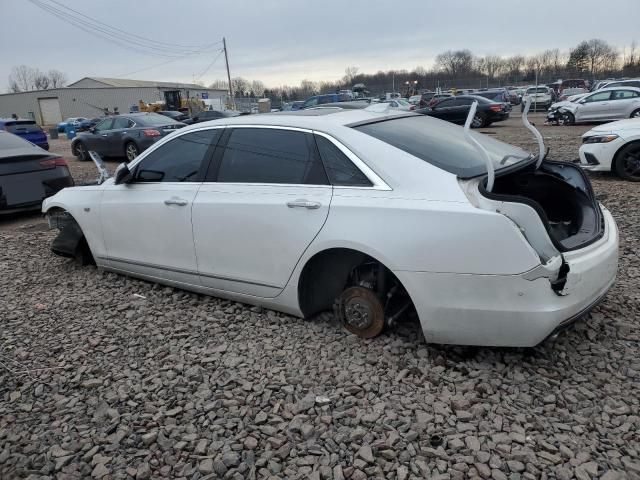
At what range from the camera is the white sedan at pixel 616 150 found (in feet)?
25.2

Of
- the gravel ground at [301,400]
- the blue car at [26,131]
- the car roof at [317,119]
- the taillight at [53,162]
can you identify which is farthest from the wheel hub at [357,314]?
the blue car at [26,131]

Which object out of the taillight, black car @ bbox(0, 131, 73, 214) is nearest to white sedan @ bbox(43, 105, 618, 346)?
black car @ bbox(0, 131, 73, 214)

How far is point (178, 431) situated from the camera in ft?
8.36

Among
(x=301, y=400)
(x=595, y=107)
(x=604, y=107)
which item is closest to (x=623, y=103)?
(x=604, y=107)

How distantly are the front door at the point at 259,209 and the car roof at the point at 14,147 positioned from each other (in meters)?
5.02

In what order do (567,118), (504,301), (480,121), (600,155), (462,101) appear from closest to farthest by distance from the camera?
(504,301) < (600,155) < (567,118) < (480,121) < (462,101)

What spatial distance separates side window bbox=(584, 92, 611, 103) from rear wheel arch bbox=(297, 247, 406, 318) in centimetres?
1990

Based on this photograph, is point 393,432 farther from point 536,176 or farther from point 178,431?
point 536,176

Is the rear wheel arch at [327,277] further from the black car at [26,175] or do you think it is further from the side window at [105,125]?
the side window at [105,125]

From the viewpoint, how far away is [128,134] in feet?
45.8

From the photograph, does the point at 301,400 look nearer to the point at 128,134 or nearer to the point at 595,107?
the point at 128,134

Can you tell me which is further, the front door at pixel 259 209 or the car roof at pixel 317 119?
the car roof at pixel 317 119

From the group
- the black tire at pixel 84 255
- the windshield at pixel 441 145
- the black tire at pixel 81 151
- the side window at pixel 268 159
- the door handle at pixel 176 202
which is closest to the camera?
the windshield at pixel 441 145

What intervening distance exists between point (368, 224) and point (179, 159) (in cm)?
191
